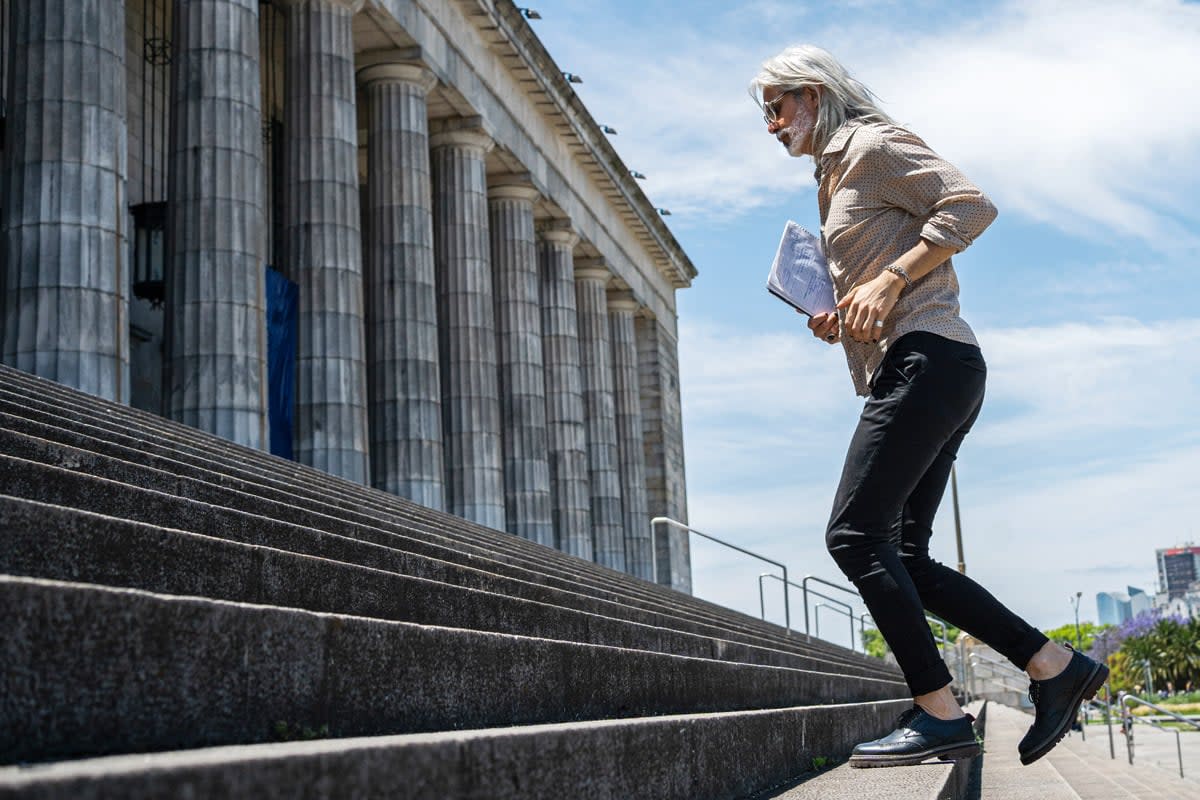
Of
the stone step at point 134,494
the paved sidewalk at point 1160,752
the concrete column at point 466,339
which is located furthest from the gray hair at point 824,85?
the concrete column at point 466,339

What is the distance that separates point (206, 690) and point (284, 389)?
20.8 meters

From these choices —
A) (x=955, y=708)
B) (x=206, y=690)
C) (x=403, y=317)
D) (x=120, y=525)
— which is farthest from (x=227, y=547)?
(x=403, y=317)

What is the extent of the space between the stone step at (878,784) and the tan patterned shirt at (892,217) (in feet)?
4.23

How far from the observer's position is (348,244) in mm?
22625

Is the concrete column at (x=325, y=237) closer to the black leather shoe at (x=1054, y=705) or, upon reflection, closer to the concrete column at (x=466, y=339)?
the concrete column at (x=466, y=339)

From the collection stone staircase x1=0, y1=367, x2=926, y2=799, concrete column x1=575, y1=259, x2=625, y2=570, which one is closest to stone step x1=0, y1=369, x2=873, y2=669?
stone staircase x1=0, y1=367, x2=926, y2=799

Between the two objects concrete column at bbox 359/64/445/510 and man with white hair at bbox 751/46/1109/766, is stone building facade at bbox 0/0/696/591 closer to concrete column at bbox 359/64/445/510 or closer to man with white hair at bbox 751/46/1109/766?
concrete column at bbox 359/64/445/510

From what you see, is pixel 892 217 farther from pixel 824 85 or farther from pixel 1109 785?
pixel 1109 785

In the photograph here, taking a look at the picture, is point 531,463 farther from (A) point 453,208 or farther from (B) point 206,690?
(B) point 206,690

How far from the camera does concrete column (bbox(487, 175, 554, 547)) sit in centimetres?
3209

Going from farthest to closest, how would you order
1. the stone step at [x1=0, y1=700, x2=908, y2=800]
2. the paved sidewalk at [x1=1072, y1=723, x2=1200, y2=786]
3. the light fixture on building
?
1. the paved sidewalk at [x1=1072, y1=723, x2=1200, y2=786]
2. the light fixture on building
3. the stone step at [x1=0, y1=700, x2=908, y2=800]

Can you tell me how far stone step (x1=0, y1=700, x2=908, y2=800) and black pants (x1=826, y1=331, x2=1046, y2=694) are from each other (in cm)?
58

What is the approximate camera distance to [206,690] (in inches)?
103

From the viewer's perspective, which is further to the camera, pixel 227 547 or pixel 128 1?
pixel 128 1
